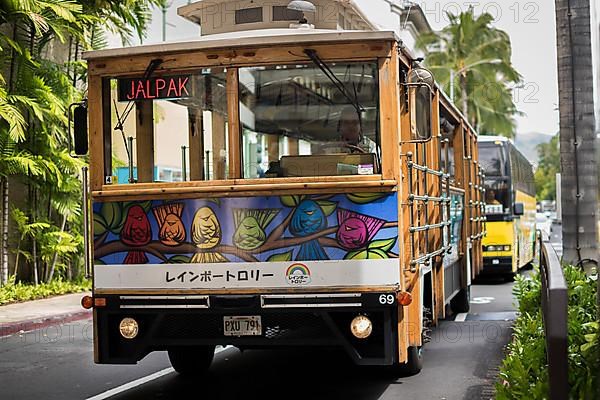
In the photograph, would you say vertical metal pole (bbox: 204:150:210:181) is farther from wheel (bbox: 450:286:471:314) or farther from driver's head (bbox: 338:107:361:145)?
wheel (bbox: 450:286:471:314)

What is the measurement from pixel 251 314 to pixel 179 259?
0.74 metres

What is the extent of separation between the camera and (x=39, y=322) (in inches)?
547

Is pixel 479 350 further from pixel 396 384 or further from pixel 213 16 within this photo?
pixel 213 16

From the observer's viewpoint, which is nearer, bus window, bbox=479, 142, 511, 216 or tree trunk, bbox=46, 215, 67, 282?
tree trunk, bbox=46, 215, 67, 282

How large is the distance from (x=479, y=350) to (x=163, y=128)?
16.9ft

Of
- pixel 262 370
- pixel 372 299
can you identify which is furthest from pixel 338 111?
pixel 262 370

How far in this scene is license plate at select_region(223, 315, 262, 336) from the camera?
281 inches

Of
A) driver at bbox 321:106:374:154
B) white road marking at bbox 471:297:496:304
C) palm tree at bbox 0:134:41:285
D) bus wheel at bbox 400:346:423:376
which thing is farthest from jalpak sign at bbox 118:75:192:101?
white road marking at bbox 471:297:496:304

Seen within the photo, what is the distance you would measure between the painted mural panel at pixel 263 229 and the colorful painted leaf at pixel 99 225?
9.5 inches

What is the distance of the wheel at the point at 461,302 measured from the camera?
13.5 metres

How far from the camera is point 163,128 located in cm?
777

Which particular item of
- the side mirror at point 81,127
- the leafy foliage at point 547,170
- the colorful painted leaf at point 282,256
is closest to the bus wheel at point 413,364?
the colorful painted leaf at point 282,256

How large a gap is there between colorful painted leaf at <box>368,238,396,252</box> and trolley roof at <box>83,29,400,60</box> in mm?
1574

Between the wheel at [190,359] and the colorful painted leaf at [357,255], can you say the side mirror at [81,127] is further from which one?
the colorful painted leaf at [357,255]
